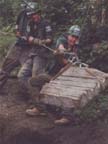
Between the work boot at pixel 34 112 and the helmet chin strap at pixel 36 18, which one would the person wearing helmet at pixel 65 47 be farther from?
the helmet chin strap at pixel 36 18

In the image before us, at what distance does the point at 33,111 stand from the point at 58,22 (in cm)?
301

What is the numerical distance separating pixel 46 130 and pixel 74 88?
1.14 m

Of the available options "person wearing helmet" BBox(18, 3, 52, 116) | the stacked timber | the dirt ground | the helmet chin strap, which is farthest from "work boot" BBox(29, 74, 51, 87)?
the helmet chin strap

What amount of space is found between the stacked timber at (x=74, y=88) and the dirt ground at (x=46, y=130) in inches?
29.9

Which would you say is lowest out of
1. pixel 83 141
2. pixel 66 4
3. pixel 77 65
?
pixel 83 141

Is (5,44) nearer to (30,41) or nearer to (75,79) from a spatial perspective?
(30,41)

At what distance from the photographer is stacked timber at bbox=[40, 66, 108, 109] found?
6711mm

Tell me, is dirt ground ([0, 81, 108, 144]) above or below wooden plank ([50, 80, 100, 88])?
below

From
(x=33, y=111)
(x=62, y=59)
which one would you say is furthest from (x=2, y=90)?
(x=62, y=59)

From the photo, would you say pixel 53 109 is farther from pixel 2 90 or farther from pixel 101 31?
pixel 101 31

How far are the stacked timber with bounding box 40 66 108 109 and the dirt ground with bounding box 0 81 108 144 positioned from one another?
2.49ft

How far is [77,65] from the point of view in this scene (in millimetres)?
7574

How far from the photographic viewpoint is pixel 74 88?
689cm

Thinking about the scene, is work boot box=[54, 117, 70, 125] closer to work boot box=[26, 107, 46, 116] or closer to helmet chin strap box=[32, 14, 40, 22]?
work boot box=[26, 107, 46, 116]
